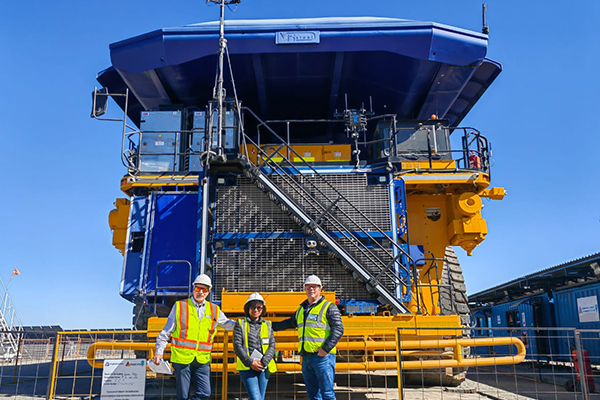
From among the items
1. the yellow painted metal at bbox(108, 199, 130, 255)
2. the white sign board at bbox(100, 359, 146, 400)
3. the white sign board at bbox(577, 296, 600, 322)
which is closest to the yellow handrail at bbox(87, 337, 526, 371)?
the white sign board at bbox(100, 359, 146, 400)

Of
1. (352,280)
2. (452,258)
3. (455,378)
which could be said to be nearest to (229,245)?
(352,280)

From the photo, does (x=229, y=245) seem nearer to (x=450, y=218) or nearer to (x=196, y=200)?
(x=196, y=200)

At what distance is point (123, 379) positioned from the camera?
20.2 ft

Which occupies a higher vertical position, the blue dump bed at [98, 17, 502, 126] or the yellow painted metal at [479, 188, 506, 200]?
the blue dump bed at [98, 17, 502, 126]

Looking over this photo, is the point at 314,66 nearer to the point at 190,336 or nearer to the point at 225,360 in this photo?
the point at 225,360

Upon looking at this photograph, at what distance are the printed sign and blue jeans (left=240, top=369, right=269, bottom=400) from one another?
6600 mm

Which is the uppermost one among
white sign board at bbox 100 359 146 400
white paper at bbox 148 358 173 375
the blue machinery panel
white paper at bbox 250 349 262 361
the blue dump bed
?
the blue dump bed

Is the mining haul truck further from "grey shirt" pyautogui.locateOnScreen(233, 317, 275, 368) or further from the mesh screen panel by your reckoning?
"grey shirt" pyautogui.locateOnScreen(233, 317, 275, 368)

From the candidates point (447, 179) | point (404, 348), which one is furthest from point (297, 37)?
point (404, 348)

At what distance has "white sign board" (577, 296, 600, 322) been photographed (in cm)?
1406

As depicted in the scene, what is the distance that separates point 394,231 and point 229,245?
2.70 m

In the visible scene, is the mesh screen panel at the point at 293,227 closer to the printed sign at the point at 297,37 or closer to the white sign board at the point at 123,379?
the white sign board at the point at 123,379

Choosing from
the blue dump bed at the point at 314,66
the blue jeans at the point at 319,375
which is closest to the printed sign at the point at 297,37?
the blue dump bed at the point at 314,66

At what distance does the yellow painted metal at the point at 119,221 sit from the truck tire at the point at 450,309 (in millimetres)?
5787
